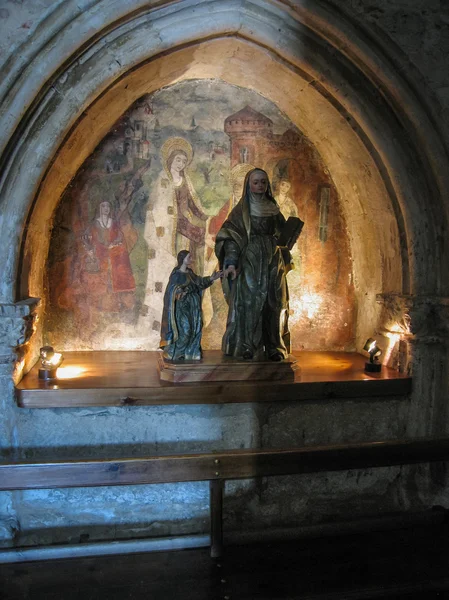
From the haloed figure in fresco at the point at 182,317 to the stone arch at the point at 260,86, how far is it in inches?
45.6

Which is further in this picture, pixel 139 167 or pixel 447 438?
pixel 139 167

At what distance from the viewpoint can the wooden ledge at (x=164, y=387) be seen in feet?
14.0

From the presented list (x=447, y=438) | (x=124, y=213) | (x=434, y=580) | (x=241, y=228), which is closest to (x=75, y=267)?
(x=124, y=213)

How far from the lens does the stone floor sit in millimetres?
3631

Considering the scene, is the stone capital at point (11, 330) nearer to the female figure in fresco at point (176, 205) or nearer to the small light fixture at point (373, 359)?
the female figure in fresco at point (176, 205)

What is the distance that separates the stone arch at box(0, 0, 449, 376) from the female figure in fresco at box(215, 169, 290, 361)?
1.03 m

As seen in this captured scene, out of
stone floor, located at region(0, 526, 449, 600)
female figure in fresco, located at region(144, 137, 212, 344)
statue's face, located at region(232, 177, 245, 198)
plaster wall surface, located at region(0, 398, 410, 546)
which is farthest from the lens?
statue's face, located at region(232, 177, 245, 198)

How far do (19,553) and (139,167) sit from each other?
3.48 meters

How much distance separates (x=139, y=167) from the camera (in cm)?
562

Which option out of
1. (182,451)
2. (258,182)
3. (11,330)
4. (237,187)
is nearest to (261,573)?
(182,451)

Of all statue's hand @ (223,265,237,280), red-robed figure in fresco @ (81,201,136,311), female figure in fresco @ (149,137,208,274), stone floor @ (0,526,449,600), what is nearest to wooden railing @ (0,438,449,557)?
stone floor @ (0,526,449,600)

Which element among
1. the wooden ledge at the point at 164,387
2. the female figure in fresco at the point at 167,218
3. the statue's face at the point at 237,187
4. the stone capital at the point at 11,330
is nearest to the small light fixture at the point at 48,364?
the wooden ledge at the point at 164,387

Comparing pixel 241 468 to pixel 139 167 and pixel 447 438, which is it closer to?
pixel 447 438

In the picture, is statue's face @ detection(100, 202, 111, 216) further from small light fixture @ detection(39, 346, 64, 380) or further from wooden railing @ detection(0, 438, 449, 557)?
wooden railing @ detection(0, 438, 449, 557)
